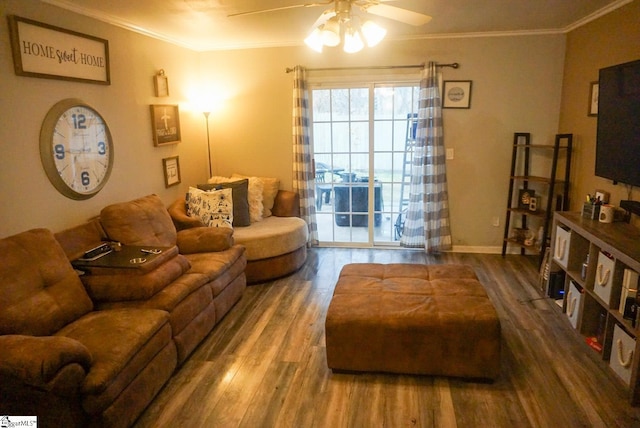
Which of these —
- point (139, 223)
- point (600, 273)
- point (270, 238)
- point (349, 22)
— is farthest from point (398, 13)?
point (139, 223)

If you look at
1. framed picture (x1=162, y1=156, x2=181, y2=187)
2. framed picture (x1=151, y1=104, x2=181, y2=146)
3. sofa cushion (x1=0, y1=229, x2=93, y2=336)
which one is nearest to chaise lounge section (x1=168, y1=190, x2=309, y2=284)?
framed picture (x1=162, y1=156, x2=181, y2=187)

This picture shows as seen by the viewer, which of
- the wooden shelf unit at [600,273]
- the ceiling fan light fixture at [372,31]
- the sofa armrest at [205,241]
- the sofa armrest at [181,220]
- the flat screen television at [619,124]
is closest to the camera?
the wooden shelf unit at [600,273]

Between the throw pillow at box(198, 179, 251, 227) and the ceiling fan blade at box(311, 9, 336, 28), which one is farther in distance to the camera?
the throw pillow at box(198, 179, 251, 227)

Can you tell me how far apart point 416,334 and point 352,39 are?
1.87 metres

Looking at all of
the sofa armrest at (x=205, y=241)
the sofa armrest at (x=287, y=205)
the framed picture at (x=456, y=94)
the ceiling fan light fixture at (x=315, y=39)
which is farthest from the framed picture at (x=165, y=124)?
the framed picture at (x=456, y=94)

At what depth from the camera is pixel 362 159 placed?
4.92 m

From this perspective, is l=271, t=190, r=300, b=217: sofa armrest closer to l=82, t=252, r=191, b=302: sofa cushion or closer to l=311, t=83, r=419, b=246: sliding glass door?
l=311, t=83, r=419, b=246: sliding glass door

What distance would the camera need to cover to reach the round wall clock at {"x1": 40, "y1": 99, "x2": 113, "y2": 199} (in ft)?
9.36

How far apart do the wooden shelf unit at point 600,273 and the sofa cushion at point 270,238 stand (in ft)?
7.78

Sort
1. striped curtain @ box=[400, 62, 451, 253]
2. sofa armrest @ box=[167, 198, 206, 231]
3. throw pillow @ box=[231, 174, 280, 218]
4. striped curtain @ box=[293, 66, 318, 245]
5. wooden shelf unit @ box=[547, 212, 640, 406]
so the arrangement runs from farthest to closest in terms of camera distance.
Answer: throw pillow @ box=[231, 174, 280, 218] → striped curtain @ box=[293, 66, 318, 245] → striped curtain @ box=[400, 62, 451, 253] → sofa armrest @ box=[167, 198, 206, 231] → wooden shelf unit @ box=[547, 212, 640, 406]

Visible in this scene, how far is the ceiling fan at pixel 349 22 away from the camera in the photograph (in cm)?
236

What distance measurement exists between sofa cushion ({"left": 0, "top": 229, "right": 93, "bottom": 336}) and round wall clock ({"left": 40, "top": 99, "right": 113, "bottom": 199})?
589 millimetres

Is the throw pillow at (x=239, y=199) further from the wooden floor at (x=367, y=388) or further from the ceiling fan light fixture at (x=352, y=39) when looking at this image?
the ceiling fan light fixture at (x=352, y=39)

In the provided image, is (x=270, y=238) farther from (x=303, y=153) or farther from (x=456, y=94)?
(x=456, y=94)
